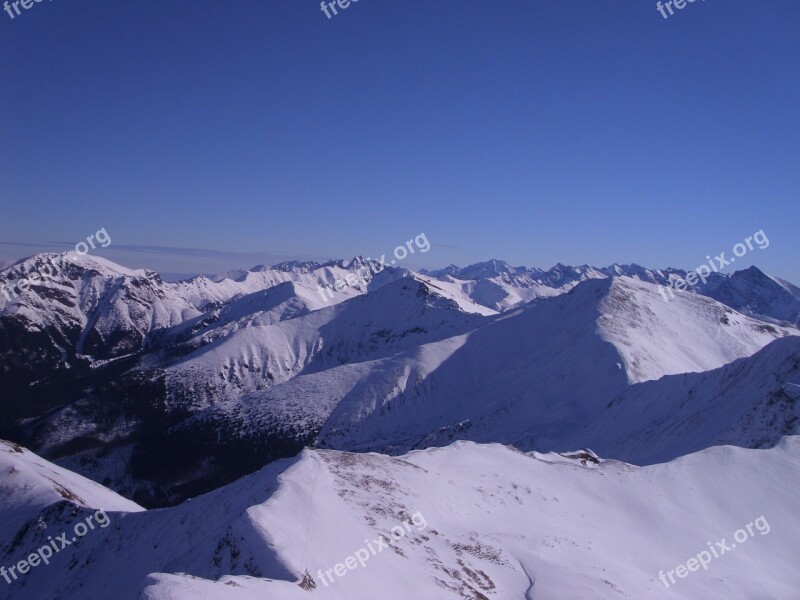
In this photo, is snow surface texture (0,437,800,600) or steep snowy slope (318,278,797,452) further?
steep snowy slope (318,278,797,452)

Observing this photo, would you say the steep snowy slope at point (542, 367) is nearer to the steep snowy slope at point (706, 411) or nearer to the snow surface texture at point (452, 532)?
the steep snowy slope at point (706, 411)

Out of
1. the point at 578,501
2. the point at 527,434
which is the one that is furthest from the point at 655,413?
the point at 578,501

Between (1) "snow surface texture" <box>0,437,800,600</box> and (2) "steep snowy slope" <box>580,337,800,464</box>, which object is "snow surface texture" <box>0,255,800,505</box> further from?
(1) "snow surface texture" <box>0,437,800,600</box>

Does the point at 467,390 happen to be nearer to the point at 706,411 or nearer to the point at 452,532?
the point at 706,411

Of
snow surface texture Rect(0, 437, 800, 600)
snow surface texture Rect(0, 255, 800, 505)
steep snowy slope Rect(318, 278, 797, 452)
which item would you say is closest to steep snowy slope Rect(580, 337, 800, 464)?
snow surface texture Rect(0, 255, 800, 505)

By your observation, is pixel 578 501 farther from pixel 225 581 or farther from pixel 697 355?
pixel 697 355

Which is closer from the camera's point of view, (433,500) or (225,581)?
(225,581)

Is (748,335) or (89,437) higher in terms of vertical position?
(89,437)

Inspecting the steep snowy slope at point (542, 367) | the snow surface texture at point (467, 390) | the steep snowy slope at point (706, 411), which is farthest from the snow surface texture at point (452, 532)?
the steep snowy slope at point (542, 367)
